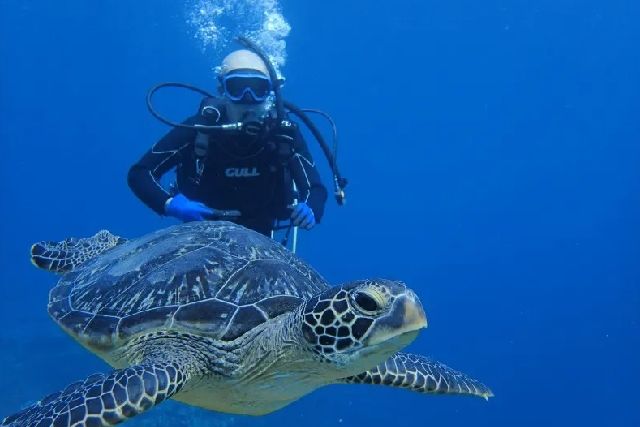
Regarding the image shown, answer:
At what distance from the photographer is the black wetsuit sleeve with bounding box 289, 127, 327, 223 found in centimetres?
636

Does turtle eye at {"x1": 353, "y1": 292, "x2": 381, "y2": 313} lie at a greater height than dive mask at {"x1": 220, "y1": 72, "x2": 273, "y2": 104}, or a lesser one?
lesser

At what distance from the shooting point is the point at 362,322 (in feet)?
8.54

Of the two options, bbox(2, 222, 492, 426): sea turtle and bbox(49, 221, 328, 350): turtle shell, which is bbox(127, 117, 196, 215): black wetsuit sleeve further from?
bbox(49, 221, 328, 350): turtle shell

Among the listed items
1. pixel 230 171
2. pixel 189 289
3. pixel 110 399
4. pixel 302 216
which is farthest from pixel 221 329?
pixel 230 171

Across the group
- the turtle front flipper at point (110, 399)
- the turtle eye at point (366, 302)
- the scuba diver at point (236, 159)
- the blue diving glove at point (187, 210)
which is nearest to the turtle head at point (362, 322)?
the turtle eye at point (366, 302)

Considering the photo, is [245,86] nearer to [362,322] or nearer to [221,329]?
[221,329]

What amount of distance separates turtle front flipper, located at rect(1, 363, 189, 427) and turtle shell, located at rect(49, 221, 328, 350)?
45cm

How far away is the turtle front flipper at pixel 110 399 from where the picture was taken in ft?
8.75

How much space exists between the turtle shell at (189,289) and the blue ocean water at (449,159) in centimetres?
1343

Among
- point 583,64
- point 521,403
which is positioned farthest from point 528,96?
point 521,403

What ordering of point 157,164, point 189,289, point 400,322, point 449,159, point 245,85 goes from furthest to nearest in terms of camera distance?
1. point 449,159
2. point 157,164
3. point 245,85
4. point 189,289
5. point 400,322

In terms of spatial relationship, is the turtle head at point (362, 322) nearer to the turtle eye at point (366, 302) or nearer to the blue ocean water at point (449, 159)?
the turtle eye at point (366, 302)

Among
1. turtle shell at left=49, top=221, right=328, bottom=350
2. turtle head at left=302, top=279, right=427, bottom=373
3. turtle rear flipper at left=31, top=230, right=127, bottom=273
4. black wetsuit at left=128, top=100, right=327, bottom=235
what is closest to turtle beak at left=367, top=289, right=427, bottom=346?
turtle head at left=302, top=279, right=427, bottom=373

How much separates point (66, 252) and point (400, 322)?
3798 millimetres
